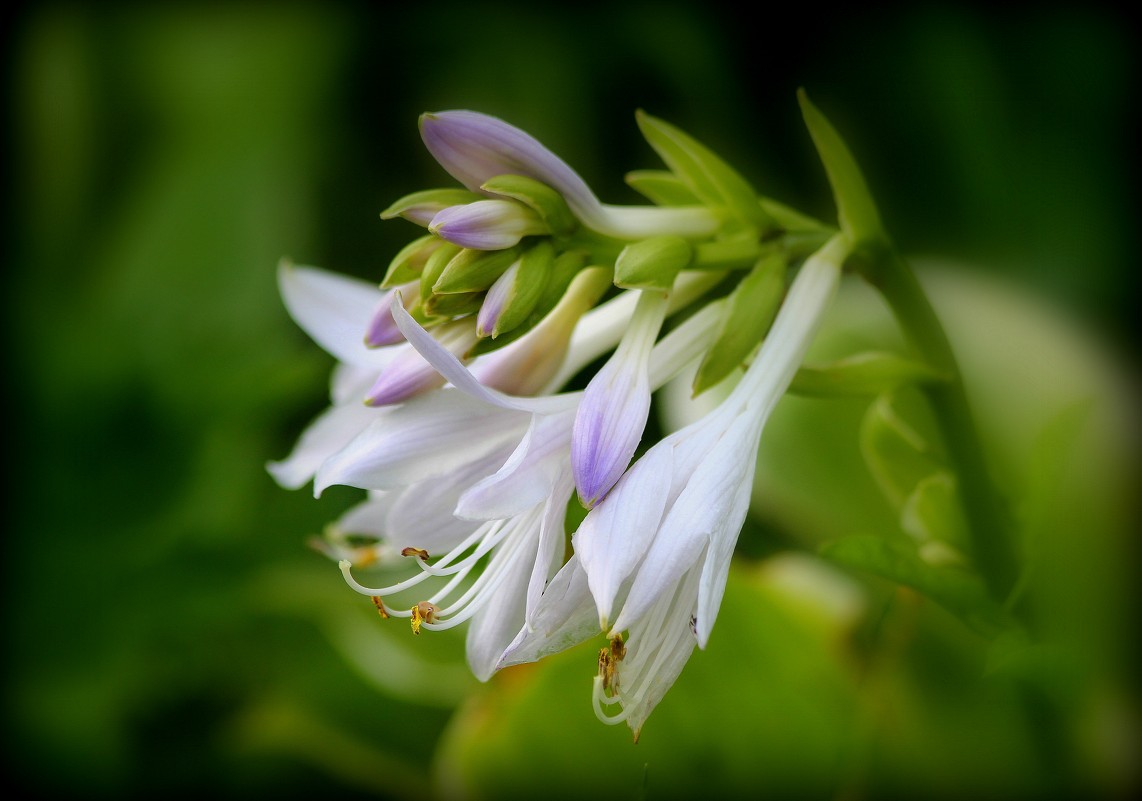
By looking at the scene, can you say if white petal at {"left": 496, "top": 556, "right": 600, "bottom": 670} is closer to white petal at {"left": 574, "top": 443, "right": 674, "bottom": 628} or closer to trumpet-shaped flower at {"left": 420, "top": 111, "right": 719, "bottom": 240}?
white petal at {"left": 574, "top": 443, "right": 674, "bottom": 628}

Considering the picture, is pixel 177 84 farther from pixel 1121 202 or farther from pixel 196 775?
pixel 1121 202

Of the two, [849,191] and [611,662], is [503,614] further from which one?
[849,191]

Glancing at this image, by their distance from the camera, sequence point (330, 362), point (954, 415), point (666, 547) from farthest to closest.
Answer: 1. point (330, 362)
2. point (954, 415)
3. point (666, 547)

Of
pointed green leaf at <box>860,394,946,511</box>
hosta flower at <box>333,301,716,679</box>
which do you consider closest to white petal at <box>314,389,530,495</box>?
hosta flower at <box>333,301,716,679</box>

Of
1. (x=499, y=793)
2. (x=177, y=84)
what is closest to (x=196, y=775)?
(x=499, y=793)

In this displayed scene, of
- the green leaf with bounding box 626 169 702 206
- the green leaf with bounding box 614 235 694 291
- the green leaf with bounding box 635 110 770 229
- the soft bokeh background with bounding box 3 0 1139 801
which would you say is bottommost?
the soft bokeh background with bounding box 3 0 1139 801

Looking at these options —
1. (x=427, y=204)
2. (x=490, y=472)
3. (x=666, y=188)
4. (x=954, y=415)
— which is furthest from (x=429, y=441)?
(x=954, y=415)

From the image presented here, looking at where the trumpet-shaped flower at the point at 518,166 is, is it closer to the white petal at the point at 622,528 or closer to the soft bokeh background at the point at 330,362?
the white petal at the point at 622,528

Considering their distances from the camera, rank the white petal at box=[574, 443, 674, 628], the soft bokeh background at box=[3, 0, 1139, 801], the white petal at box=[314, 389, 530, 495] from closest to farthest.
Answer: the white petal at box=[574, 443, 674, 628], the white petal at box=[314, 389, 530, 495], the soft bokeh background at box=[3, 0, 1139, 801]
